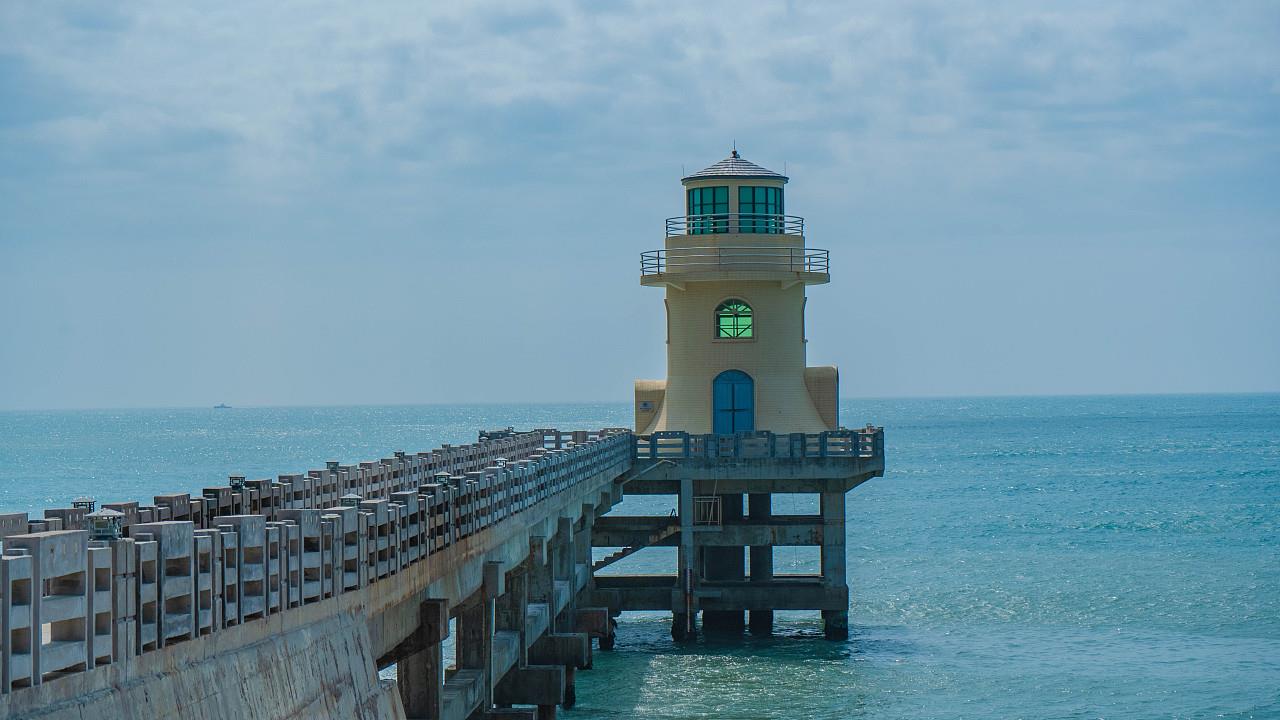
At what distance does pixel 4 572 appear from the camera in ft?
30.8

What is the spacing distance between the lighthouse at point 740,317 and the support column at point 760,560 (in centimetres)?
253

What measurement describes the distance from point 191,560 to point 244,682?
3.80 feet

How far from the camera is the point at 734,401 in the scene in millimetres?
41250

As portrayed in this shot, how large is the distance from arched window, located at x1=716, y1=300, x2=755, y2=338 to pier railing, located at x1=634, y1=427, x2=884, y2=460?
3.23 m

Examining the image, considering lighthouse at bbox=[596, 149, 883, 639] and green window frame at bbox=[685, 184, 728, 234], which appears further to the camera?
green window frame at bbox=[685, 184, 728, 234]

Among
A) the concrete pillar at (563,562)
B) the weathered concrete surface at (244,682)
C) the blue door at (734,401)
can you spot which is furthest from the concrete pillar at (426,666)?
the blue door at (734,401)

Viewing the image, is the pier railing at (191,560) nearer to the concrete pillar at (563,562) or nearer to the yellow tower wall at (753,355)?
the concrete pillar at (563,562)

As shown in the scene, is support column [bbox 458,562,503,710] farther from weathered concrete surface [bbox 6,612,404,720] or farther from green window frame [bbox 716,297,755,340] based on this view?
green window frame [bbox 716,297,755,340]

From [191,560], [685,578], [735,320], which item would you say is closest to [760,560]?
[685,578]

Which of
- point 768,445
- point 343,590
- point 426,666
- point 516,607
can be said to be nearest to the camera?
point 343,590

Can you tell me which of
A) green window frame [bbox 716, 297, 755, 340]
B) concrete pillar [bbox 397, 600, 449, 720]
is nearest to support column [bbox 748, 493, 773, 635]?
green window frame [bbox 716, 297, 755, 340]

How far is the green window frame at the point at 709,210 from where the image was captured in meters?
41.2

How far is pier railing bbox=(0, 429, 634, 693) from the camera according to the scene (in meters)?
9.78

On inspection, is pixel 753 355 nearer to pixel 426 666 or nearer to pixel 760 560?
pixel 760 560
